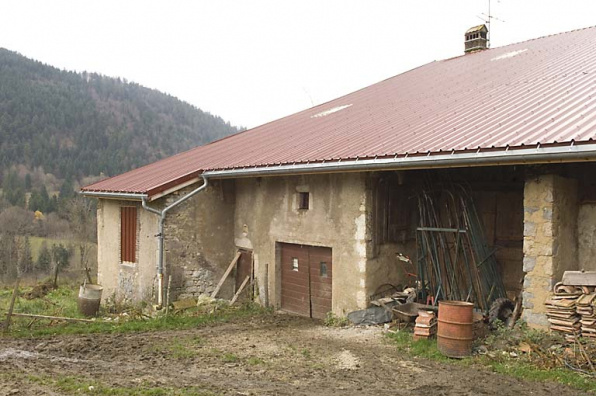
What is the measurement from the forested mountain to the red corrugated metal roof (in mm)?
56854

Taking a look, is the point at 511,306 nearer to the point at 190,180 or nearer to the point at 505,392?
the point at 505,392

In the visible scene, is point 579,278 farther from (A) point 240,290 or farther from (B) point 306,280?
(A) point 240,290

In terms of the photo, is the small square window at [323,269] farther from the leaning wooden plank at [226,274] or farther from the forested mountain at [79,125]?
the forested mountain at [79,125]

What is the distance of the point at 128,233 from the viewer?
1423 centimetres

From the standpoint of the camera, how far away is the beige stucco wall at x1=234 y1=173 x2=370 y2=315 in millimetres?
10609

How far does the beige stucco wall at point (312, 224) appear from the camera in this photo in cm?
1061

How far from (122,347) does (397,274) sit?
538 cm

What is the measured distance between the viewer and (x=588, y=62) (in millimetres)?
11281

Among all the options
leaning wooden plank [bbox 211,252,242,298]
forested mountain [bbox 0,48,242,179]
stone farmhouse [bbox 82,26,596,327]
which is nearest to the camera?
stone farmhouse [bbox 82,26,596,327]

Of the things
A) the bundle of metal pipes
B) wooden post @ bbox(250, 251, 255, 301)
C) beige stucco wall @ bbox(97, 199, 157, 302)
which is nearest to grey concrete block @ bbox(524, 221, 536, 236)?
the bundle of metal pipes

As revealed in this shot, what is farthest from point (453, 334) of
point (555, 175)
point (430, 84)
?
Answer: point (430, 84)

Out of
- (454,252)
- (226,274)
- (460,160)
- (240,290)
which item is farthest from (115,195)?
(460,160)

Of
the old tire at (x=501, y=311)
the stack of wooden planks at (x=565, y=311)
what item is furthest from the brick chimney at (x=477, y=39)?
the stack of wooden planks at (x=565, y=311)

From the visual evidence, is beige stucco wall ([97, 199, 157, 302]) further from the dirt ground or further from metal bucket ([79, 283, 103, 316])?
the dirt ground
